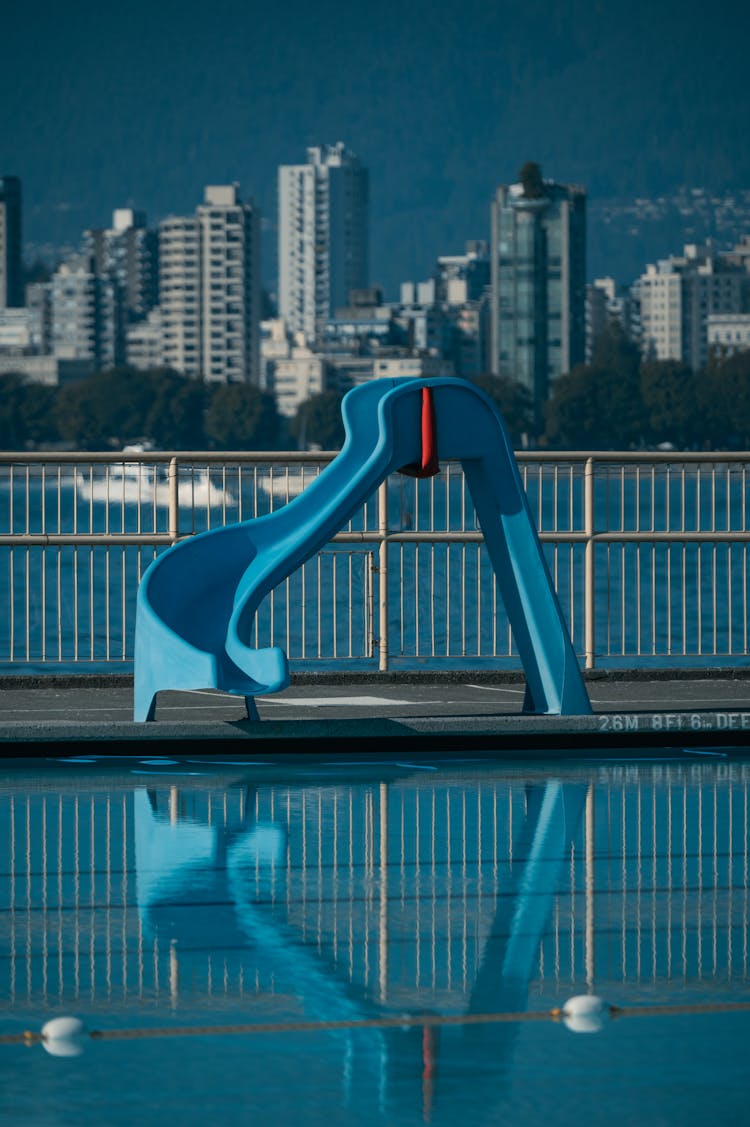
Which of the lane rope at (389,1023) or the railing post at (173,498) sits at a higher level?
the railing post at (173,498)

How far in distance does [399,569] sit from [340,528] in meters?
9.03

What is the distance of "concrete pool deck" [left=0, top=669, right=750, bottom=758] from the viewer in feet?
42.5

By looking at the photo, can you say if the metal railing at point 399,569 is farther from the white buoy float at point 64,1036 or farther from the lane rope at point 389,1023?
the white buoy float at point 64,1036

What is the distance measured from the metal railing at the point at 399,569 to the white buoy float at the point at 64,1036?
25.8ft

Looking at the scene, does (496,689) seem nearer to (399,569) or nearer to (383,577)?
(383,577)

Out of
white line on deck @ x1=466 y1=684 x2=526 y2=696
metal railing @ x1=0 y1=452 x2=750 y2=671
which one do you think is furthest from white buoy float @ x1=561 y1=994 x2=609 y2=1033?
white line on deck @ x1=466 y1=684 x2=526 y2=696

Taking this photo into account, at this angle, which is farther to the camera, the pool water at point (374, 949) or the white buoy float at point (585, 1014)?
the white buoy float at point (585, 1014)

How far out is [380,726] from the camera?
13.1 m

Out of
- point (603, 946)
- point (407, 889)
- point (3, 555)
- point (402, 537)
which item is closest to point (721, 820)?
point (407, 889)

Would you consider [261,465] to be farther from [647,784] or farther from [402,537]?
[647,784]

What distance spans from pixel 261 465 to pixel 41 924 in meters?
10.4

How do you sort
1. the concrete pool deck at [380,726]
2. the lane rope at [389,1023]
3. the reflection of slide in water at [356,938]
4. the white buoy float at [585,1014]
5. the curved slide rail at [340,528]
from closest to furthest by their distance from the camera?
the reflection of slide in water at [356,938] → the lane rope at [389,1023] → the white buoy float at [585,1014] → the concrete pool deck at [380,726] → the curved slide rail at [340,528]

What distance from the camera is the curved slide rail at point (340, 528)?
42.8 ft

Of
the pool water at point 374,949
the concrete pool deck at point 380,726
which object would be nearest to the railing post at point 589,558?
the concrete pool deck at point 380,726
